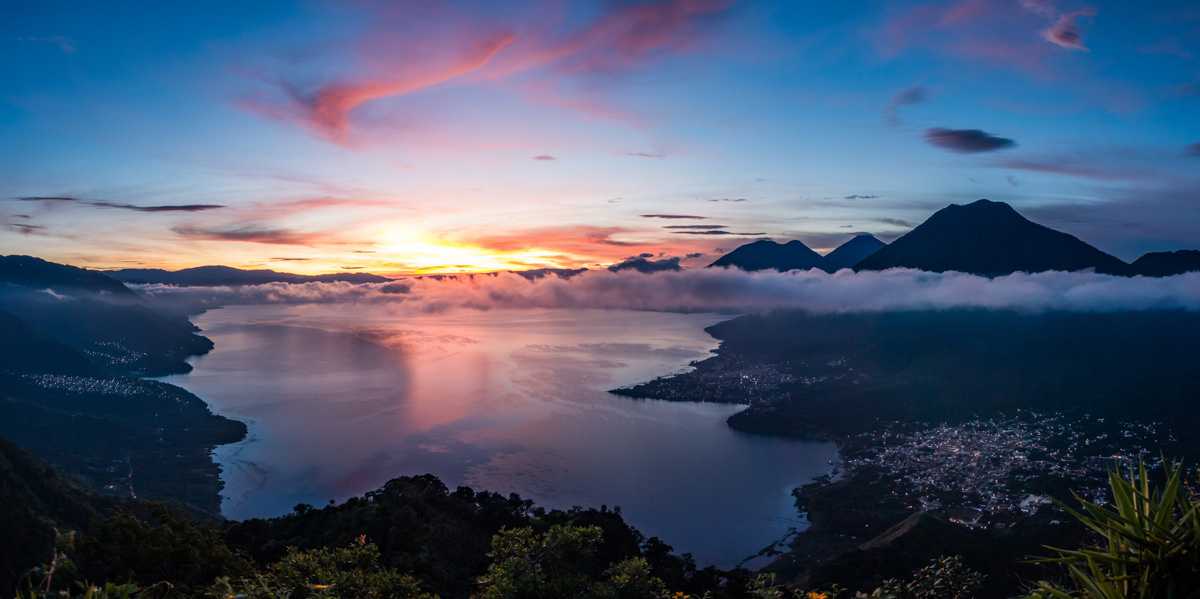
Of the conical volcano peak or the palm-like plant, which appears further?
the conical volcano peak

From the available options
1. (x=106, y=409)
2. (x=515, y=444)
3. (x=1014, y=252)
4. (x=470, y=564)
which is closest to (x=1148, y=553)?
(x=470, y=564)

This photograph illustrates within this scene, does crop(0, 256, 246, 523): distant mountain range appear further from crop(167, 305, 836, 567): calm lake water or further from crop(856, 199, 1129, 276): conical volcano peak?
crop(856, 199, 1129, 276): conical volcano peak

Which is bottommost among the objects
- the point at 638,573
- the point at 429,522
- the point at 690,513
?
the point at 690,513

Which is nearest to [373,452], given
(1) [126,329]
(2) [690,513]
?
(2) [690,513]

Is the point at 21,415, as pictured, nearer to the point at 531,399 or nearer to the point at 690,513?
the point at 531,399

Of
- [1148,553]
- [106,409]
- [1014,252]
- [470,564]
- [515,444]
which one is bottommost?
[515,444]

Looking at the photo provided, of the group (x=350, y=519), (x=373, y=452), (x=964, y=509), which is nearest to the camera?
(x=350, y=519)

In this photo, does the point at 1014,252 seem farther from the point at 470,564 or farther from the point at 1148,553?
the point at 1148,553

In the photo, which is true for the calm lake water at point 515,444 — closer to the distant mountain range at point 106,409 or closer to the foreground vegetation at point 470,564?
the distant mountain range at point 106,409

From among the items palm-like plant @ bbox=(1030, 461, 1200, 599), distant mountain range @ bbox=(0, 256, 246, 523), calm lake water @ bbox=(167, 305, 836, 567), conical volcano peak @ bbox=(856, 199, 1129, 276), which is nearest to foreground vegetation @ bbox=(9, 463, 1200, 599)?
palm-like plant @ bbox=(1030, 461, 1200, 599)
